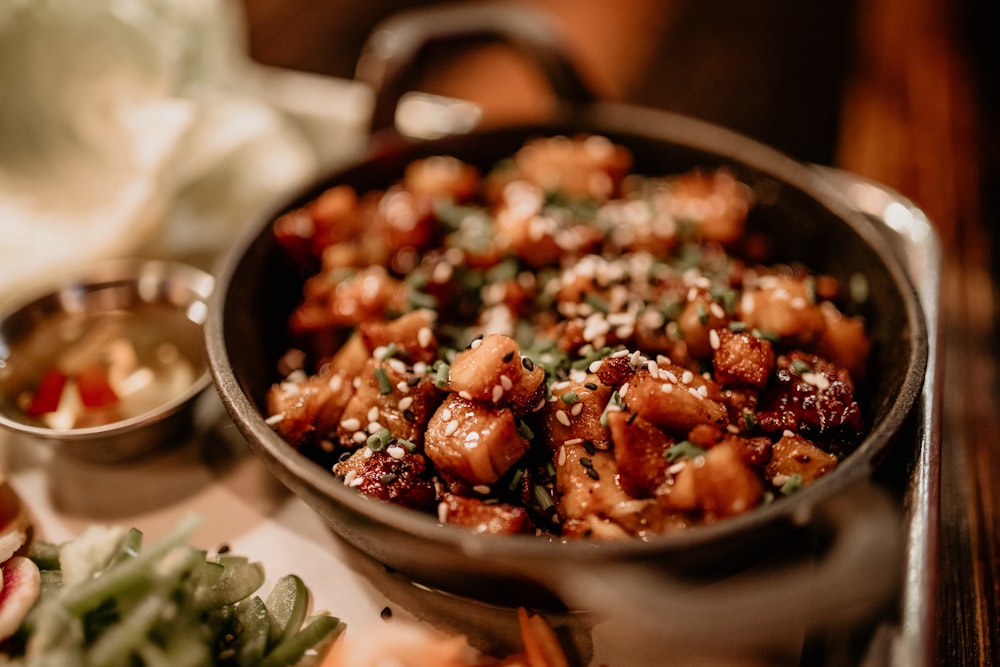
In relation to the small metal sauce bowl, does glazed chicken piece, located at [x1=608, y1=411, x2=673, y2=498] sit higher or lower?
higher

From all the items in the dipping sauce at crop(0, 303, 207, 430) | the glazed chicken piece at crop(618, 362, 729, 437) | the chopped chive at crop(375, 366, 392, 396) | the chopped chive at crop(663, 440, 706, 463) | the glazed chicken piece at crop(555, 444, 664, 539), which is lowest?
the dipping sauce at crop(0, 303, 207, 430)

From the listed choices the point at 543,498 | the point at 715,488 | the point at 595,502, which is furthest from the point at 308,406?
the point at 715,488

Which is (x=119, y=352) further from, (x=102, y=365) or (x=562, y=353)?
(x=562, y=353)

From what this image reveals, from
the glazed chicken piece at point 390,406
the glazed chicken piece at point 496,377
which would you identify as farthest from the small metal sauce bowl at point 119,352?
the glazed chicken piece at point 496,377

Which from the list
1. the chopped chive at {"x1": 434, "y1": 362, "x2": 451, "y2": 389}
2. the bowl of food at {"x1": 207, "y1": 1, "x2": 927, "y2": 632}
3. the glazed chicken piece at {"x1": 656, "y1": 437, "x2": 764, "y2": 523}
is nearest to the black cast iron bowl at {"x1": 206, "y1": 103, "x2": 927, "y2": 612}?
the bowl of food at {"x1": 207, "y1": 1, "x2": 927, "y2": 632}

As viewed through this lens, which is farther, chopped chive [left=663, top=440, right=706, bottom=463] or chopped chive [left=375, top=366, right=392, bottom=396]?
chopped chive [left=375, top=366, right=392, bottom=396]

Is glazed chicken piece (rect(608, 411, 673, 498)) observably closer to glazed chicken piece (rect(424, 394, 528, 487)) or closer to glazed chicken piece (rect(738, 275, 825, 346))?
glazed chicken piece (rect(424, 394, 528, 487))

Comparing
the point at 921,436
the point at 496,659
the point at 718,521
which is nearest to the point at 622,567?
the point at 718,521

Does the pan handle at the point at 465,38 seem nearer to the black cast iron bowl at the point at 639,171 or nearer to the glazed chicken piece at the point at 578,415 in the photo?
the black cast iron bowl at the point at 639,171
